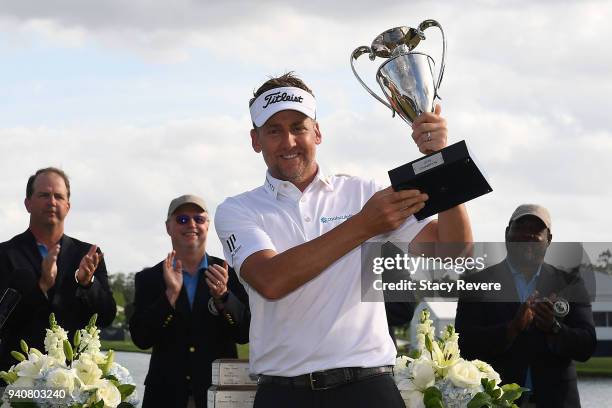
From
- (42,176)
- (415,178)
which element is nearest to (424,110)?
(415,178)

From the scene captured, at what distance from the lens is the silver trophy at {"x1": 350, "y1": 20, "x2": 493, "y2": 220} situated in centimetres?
412

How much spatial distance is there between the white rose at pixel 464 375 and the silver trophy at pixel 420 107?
158 cm

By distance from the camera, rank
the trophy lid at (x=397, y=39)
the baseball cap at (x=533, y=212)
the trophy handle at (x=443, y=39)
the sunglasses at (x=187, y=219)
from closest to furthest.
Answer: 1. the trophy handle at (x=443, y=39)
2. the trophy lid at (x=397, y=39)
3. the baseball cap at (x=533, y=212)
4. the sunglasses at (x=187, y=219)

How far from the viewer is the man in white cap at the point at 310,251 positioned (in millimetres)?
4156

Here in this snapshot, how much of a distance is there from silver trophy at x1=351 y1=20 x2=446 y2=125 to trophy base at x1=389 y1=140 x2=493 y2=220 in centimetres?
64

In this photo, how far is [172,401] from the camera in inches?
311

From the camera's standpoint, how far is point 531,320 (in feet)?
23.5

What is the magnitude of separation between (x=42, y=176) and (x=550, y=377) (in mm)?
4402

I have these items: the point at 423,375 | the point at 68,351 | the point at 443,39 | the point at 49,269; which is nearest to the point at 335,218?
the point at 443,39

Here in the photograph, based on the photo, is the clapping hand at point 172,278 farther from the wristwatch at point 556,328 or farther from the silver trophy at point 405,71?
the silver trophy at point 405,71

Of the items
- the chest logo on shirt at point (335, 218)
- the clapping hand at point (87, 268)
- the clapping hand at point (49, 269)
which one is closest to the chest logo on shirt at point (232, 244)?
the chest logo on shirt at point (335, 218)

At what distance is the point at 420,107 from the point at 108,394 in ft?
8.09

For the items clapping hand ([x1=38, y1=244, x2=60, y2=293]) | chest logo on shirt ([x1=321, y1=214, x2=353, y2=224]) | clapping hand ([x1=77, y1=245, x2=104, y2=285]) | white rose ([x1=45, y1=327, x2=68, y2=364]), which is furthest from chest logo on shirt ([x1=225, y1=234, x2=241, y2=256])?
clapping hand ([x1=38, y1=244, x2=60, y2=293])

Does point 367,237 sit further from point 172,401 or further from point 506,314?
point 172,401
